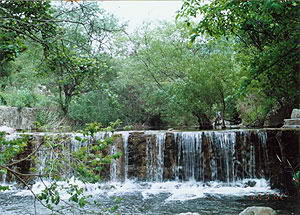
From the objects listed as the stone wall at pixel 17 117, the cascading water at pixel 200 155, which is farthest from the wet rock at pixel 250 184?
the stone wall at pixel 17 117

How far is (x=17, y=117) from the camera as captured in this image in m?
16.0

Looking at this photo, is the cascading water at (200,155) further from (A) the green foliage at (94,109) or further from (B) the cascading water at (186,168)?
(A) the green foliage at (94,109)

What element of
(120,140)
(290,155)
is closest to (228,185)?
(290,155)

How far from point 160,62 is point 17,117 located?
8.82 meters

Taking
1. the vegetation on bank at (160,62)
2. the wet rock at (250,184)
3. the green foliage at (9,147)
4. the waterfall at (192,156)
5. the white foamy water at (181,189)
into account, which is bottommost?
the white foamy water at (181,189)

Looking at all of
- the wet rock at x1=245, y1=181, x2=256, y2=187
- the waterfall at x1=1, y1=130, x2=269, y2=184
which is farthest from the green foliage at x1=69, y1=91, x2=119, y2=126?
the wet rock at x1=245, y1=181, x2=256, y2=187

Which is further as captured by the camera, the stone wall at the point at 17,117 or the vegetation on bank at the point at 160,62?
the stone wall at the point at 17,117

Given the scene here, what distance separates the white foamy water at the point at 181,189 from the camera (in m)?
8.23

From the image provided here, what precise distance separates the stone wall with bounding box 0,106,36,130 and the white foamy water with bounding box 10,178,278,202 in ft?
23.6

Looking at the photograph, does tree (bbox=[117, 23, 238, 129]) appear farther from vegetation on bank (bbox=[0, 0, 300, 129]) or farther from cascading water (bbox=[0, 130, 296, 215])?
cascading water (bbox=[0, 130, 296, 215])

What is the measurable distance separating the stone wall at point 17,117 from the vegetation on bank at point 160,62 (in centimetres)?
47

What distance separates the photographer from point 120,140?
1066cm

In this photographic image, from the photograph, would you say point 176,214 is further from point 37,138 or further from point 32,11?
point 37,138

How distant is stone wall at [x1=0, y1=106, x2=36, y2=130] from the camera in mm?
15141
